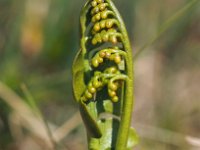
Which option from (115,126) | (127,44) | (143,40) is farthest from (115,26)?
(143,40)

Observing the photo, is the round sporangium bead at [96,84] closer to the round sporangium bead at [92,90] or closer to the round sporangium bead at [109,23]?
the round sporangium bead at [92,90]

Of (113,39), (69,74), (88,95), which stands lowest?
(69,74)

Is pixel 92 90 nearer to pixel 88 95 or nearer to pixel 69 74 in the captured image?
pixel 88 95

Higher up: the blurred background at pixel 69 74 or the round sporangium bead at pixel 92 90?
the round sporangium bead at pixel 92 90

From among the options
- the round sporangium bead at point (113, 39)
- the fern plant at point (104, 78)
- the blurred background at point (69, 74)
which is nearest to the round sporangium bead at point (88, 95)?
the fern plant at point (104, 78)

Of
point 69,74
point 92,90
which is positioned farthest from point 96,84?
point 69,74

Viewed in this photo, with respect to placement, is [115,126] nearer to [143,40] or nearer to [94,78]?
[94,78]
